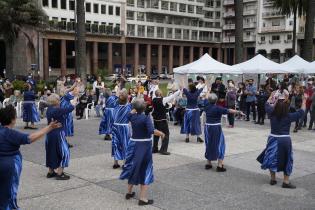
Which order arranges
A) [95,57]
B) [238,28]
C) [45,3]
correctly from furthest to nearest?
[95,57]
[45,3]
[238,28]

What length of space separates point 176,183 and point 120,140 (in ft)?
5.55

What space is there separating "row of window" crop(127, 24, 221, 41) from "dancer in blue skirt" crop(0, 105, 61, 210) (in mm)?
62446

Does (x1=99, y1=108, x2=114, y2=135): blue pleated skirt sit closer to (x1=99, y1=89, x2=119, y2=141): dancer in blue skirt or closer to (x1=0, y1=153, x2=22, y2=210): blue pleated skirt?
(x1=99, y1=89, x2=119, y2=141): dancer in blue skirt

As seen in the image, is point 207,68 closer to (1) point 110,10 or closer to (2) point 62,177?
(2) point 62,177

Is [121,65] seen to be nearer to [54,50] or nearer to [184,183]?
[54,50]

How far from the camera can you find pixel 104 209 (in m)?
6.51

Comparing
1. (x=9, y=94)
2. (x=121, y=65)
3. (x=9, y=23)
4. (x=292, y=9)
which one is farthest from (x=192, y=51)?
(x=9, y=94)

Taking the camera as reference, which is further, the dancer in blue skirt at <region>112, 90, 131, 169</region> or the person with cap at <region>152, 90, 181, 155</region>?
the person with cap at <region>152, 90, 181, 155</region>

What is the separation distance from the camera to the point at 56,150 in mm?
8094

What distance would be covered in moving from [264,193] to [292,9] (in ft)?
107

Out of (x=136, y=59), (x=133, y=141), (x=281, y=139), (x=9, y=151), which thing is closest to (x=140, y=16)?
(x=136, y=59)

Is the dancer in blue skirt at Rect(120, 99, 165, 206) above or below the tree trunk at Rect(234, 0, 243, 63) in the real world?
below

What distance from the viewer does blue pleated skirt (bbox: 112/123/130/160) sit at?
8.92 metres

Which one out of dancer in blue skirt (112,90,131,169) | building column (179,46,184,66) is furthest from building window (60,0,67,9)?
dancer in blue skirt (112,90,131,169)
